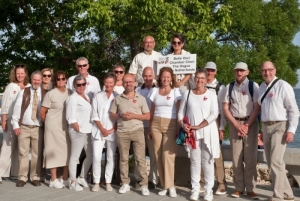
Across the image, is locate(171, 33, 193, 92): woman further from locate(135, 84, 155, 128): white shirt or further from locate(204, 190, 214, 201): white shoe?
locate(204, 190, 214, 201): white shoe

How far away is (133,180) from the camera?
957cm

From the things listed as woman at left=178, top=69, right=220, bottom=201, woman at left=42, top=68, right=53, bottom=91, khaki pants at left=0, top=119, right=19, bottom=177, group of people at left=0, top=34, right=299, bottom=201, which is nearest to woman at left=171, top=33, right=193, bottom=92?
group of people at left=0, top=34, right=299, bottom=201

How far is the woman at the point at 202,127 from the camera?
777 centimetres

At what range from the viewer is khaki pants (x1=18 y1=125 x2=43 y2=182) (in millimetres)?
9016

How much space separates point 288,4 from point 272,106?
12858 millimetres

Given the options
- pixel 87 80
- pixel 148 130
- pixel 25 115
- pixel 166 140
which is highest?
pixel 87 80

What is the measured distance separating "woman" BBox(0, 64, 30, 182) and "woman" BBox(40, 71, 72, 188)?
0.76m

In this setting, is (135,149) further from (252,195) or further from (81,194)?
(252,195)

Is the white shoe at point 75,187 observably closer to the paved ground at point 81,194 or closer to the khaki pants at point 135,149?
the paved ground at point 81,194

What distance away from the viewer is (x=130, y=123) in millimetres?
8289

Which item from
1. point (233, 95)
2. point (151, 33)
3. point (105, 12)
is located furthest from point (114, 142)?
point (151, 33)

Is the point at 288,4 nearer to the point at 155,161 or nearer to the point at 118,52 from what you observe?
the point at 118,52

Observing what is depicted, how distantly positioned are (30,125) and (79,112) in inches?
37.4

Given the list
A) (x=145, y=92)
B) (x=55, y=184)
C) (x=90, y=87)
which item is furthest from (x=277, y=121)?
(x=55, y=184)
